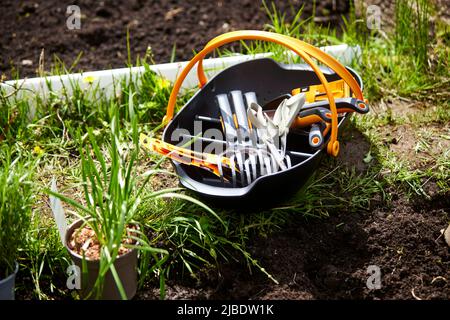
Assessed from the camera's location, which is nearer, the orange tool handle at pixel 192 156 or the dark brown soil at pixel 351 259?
the dark brown soil at pixel 351 259

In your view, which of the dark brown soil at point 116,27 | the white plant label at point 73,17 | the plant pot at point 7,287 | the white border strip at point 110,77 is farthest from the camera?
the white plant label at point 73,17

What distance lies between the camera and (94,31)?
10.7ft

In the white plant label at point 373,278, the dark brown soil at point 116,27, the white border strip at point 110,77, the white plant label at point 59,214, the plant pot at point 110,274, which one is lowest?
the white plant label at point 373,278

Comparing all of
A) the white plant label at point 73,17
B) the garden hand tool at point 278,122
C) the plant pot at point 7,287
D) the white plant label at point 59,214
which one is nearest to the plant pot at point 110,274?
the white plant label at point 59,214

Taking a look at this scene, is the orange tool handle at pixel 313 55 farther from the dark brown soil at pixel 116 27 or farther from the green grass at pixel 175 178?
the dark brown soil at pixel 116 27

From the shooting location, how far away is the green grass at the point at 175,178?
7.07 feet

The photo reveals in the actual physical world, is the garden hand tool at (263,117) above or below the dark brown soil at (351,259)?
above

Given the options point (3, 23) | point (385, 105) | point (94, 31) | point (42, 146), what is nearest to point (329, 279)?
point (385, 105)

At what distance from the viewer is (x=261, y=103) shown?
2621 mm

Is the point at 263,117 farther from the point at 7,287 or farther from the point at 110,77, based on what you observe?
the point at 7,287

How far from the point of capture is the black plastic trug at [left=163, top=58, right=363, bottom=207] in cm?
212

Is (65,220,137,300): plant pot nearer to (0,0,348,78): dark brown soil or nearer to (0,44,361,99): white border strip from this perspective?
(0,44,361,99): white border strip

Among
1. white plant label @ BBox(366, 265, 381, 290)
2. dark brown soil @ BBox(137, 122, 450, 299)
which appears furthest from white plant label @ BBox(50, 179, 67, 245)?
white plant label @ BBox(366, 265, 381, 290)

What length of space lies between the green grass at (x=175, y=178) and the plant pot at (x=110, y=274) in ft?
0.24
